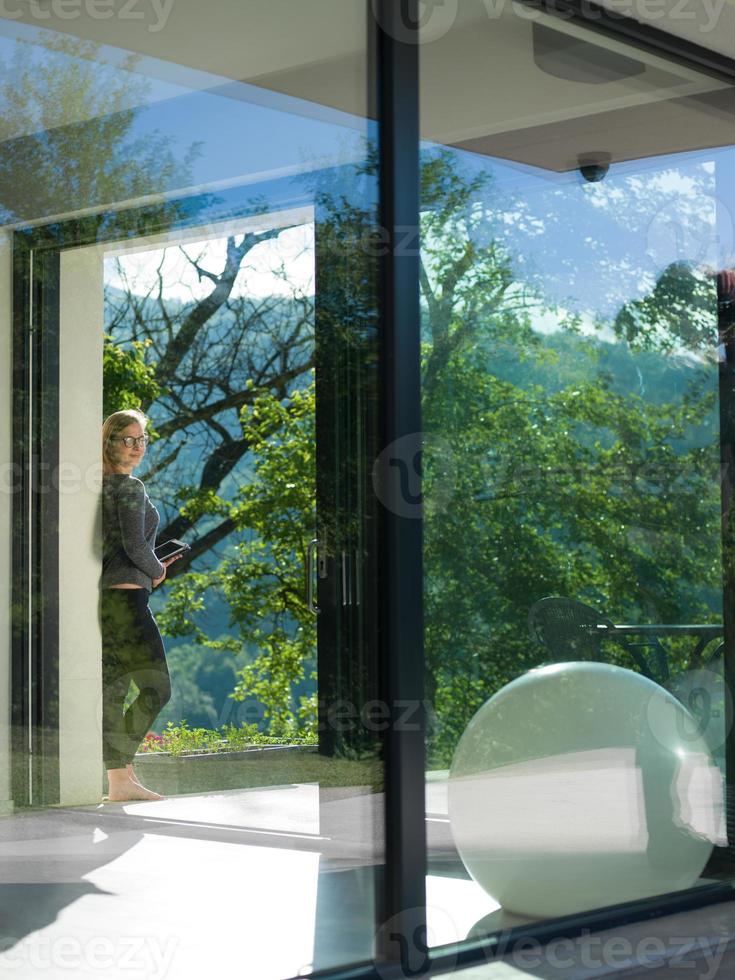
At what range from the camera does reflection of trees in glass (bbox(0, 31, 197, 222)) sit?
3145mm

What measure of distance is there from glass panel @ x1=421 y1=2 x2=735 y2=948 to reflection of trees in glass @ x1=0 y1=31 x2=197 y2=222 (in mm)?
915

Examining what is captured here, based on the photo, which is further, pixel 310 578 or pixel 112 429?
pixel 310 578

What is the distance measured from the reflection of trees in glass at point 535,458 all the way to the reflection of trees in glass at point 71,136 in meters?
0.93

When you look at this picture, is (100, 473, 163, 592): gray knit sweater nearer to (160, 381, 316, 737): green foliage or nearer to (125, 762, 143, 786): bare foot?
(160, 381, 316, 737): green foliage

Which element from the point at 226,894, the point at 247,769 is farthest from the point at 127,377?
the point at 226,894

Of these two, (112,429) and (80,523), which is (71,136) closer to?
(112,429)

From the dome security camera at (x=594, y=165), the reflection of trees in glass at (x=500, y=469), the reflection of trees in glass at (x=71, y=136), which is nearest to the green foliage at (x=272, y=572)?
the reflection of trees in glass at (x=500, y=469)

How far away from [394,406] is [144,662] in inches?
38.9

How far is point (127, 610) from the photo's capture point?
3324mm

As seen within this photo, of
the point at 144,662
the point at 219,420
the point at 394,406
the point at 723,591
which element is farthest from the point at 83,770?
the point at 723,591

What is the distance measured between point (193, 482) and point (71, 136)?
808 millimetres

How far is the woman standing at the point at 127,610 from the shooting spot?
3268 millimetres

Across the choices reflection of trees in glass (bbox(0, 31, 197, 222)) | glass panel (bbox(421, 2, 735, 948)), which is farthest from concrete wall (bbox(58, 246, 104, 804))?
glass panel (bbox(421, 2, 735, 948))

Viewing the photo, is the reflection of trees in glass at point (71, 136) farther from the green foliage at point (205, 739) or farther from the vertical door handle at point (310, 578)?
the green foliage at point (205, 739)
